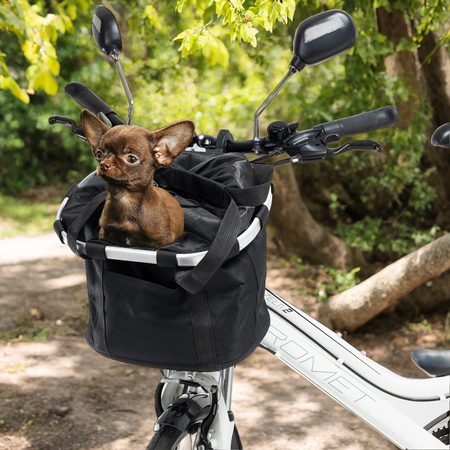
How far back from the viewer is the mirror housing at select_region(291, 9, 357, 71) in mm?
1347

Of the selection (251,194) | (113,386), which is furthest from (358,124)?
(113,386)

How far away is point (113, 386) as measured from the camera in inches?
136

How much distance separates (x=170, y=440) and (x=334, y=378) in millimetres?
564

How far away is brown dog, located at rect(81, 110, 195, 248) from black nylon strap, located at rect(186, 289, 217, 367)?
5.8 inches

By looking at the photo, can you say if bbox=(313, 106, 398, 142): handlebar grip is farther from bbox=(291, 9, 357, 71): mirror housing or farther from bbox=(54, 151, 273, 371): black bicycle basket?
bbox=(54, 151, 273, 371): black bicycle basket

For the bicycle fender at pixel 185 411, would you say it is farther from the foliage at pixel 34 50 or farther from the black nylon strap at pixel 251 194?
the foliage at pixel 34 50

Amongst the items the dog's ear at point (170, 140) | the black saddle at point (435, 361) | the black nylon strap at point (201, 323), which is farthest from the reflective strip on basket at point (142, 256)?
the black saddle at point (435, 361)

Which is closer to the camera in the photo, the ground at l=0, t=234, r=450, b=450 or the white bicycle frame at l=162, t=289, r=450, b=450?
the white bicycle frame at l=162, t=289, r=450, b=450

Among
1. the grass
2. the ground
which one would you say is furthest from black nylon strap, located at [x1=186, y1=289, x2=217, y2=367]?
the grass

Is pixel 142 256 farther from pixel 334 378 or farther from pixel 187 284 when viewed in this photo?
pixel 334 378

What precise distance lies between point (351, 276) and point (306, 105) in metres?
1.54

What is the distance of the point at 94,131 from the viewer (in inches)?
47.2

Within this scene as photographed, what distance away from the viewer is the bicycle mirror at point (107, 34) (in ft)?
5.26

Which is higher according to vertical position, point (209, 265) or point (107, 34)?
point (107, 34)
